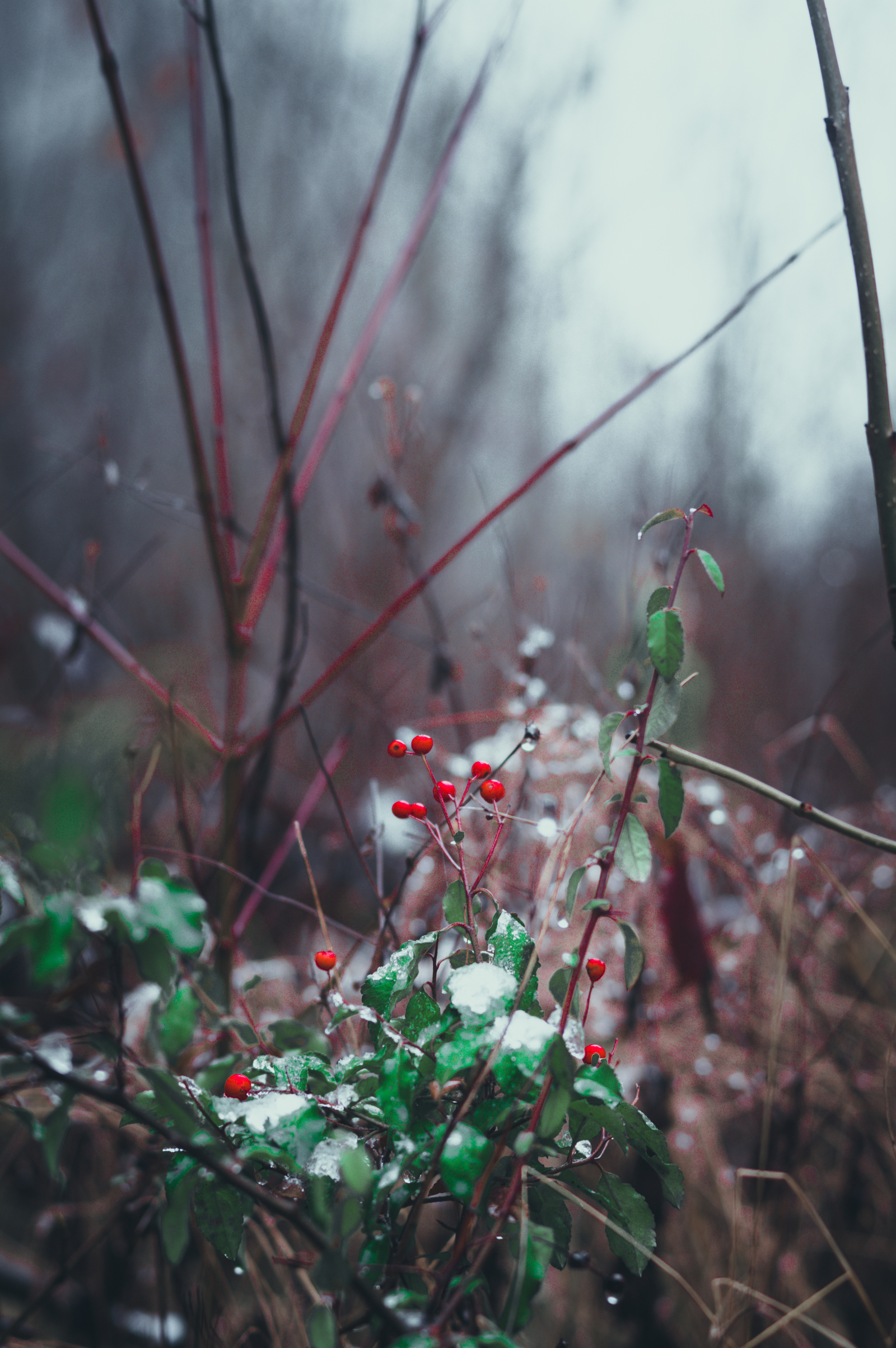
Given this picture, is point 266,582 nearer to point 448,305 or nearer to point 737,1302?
point 737,1302

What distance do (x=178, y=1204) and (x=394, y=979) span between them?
130 mm

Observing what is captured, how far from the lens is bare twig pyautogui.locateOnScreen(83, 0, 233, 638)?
0.50 m

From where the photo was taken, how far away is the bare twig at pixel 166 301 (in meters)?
0.50

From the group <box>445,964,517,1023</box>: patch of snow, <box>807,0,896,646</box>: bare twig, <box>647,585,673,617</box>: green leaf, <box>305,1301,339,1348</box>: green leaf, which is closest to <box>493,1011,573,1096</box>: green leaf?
<box>445,964,517,1023</box>: patch of snow

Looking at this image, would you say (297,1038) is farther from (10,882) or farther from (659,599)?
(659,599)

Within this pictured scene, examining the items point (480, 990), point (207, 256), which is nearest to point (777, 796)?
point (480, 990)

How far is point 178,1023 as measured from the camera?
0.30m

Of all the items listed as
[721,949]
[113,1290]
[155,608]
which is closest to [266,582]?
[113,1290]

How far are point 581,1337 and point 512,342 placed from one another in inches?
92.2

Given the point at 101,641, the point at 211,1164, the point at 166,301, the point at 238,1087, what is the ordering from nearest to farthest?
1. the point at 211,1164
2. the point at 238,1087
3. the point at 166,301
4. the point at 101,641

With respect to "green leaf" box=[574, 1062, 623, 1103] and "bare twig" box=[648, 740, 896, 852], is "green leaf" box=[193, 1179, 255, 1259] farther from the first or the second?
"bare twig" box=[648, 740, 896, 852]

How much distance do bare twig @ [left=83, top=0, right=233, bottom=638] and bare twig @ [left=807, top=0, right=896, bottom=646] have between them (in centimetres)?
44

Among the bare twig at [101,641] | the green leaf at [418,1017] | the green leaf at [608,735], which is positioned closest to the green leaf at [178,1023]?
the green leaf at [418,1017]

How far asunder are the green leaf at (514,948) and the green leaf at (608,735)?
95mm
